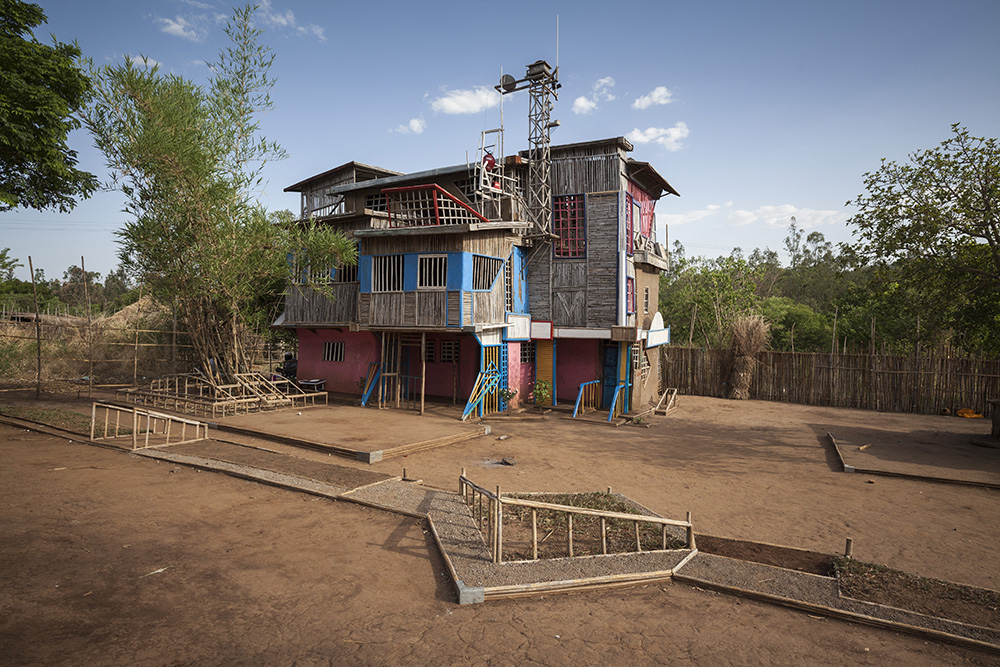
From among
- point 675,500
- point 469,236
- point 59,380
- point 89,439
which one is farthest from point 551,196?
point 59,380

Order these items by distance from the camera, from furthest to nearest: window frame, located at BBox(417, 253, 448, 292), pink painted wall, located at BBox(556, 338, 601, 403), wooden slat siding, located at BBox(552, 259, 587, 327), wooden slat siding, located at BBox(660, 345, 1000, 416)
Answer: pink painted wall, located at BBox(556, 338, 601, 403)
wooden slat siding, located at BBox(552, 259, 587, 327)
wooden slat siding, located at BBox(660, 345, 1000, 416)
window frame, located at BBox(417, 253, 448, 292)

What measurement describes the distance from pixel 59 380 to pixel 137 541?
21.3m

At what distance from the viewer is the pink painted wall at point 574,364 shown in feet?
65.9

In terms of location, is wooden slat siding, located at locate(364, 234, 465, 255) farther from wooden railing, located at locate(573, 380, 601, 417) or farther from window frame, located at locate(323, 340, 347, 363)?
wooden railing, located at locate(573, 380, 601, 417)

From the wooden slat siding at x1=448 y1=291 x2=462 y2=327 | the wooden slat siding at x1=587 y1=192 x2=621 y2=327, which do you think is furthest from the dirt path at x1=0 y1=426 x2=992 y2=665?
the wooden slat siding at x1=587 y1=192 x2=621 y2=327

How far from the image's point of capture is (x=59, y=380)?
22.6 m

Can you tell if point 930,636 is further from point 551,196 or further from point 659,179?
point 659,179

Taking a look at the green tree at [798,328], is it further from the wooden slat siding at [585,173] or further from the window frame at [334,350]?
the window frame at [334,350]

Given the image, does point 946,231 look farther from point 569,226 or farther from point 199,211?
point 199,211

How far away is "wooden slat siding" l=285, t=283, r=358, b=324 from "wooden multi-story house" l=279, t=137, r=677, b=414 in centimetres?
5

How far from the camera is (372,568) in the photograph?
6.15 metres

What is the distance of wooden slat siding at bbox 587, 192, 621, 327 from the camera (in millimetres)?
18641

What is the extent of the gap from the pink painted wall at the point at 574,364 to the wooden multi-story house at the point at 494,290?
46mm

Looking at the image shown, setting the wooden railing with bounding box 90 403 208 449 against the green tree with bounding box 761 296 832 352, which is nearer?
the wooden railing with bounding box 90 403 208 449
